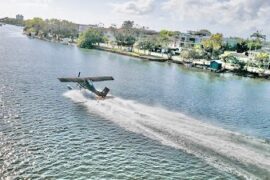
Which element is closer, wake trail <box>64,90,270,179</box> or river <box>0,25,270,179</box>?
river <box>0,25,270,179</box>

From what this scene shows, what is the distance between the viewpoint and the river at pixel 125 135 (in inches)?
1340

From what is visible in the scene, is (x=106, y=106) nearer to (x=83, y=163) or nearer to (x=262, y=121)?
(x=83, y=163)

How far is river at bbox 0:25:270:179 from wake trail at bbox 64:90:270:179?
0.36 ft

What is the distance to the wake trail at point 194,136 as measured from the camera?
36875 mm

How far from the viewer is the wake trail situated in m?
36.9

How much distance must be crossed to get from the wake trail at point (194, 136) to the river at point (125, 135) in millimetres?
110

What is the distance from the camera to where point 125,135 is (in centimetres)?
4341

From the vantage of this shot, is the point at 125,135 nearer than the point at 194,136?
Yes

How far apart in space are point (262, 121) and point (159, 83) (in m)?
38.1

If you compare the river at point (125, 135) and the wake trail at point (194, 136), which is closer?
the river at point (125, 135)

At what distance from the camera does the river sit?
34031 millimetres

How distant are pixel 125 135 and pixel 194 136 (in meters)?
8.75

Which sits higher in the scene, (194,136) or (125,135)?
(194,136)

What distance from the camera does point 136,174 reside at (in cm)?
3325
